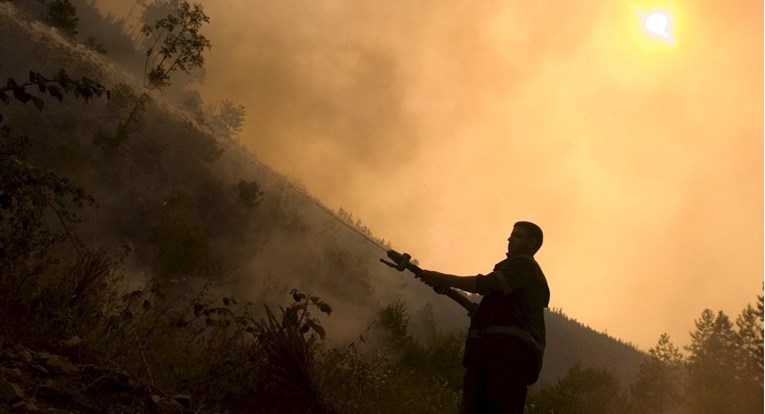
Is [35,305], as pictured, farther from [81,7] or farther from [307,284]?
[81,7]

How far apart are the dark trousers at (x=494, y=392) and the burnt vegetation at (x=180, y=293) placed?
105cm

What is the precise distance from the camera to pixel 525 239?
167 inches

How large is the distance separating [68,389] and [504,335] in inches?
127

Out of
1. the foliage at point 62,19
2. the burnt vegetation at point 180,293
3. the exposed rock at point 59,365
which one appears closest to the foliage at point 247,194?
the burnt vegetation at point 180,293

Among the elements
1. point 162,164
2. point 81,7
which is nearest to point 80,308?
point 162,164

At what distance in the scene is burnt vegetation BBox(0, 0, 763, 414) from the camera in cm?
298

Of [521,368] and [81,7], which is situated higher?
[81,7]

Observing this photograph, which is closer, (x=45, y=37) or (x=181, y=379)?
(x=181, y=379)

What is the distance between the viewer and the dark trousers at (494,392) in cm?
335

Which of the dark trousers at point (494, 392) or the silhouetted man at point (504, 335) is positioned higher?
the silhouetted man at point (504, 335)

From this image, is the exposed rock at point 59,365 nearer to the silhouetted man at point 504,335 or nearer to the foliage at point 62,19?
the silhouetted man at point 504,335

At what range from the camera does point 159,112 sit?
33.8 m

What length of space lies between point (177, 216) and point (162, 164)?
6.50 m

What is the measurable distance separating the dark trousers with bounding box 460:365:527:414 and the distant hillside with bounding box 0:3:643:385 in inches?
600
